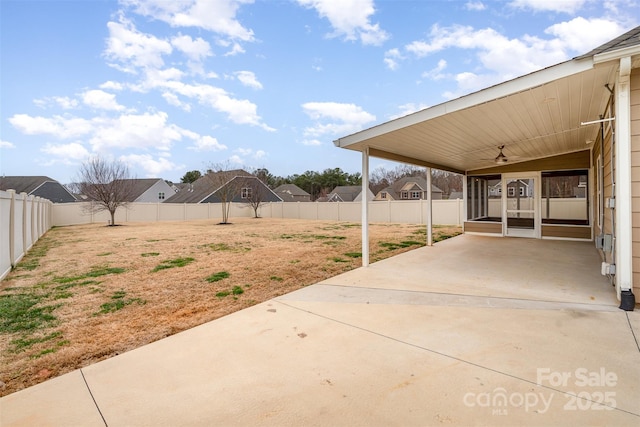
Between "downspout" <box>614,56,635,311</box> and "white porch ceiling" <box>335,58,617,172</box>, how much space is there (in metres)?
0.33

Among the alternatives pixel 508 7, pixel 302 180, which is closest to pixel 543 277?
pixel 508 7

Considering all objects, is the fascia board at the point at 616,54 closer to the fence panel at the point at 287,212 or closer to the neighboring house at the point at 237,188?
the fence panel at the point at 287,212

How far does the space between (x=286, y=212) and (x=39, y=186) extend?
2205cm

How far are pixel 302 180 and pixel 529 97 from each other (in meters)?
49.9

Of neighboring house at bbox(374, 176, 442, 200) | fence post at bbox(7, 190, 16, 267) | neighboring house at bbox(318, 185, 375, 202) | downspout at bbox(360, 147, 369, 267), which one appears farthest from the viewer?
neighboring house at bbox(318, 185, 375, 202)

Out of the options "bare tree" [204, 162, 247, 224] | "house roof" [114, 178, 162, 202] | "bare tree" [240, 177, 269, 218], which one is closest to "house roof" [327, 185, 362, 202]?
"bare tree" [240, 177, 269, 218]

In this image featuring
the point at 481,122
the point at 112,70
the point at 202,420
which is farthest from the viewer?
the point at 112,70

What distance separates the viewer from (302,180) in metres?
53.4

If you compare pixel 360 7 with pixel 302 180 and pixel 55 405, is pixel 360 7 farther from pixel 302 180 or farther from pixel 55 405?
pixel 302 180

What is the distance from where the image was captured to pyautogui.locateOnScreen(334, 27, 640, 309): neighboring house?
332 centimetres

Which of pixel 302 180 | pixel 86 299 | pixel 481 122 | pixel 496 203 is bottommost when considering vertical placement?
pixel 86 299

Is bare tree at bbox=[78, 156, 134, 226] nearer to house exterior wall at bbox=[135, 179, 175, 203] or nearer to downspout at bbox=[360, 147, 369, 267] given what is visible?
house exterior wall at bbox=[135, 179, 175, 203]

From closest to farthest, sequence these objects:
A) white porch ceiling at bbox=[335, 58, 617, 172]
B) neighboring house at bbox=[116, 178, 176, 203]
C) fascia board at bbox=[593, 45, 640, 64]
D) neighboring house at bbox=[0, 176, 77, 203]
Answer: fascia board at bbox=[593, 45, 640, 64], white porch ceiling at bbox=[335, 58, 617, 172], neighboring house at bbox=[0, 176, 77, 203], neighboring house at bbox=[116, 178, 176, 203]

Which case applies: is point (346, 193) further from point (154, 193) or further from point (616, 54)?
point (616, 54)
